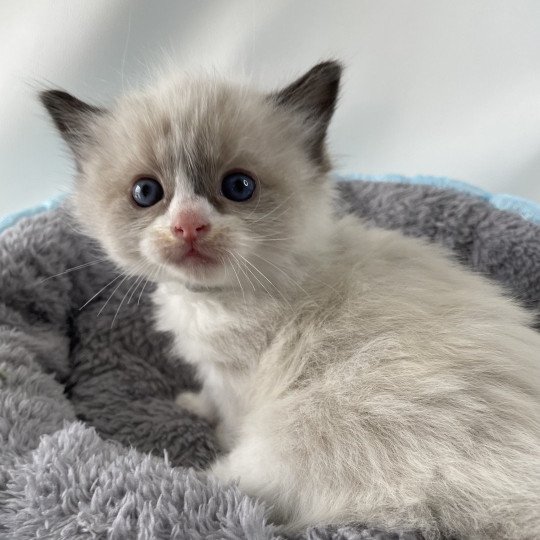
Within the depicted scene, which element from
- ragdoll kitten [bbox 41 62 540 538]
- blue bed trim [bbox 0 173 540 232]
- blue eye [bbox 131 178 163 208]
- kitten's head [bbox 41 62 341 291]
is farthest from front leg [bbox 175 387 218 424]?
blue bed trim [bbox 0 173 540 232]

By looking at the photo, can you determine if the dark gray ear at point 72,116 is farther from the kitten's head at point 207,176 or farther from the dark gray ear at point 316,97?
the dark gray ear at point 316,97

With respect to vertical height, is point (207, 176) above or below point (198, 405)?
above

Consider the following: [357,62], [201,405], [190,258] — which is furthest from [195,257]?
[357,62]

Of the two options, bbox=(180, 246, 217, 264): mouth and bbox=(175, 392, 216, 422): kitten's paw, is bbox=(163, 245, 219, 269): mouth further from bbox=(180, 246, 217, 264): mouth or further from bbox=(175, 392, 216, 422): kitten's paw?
bbox=(175, 392, 216, 422): kitten's paw

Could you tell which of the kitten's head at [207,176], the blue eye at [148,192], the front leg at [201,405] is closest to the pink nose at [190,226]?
the kitten's head at [207,176]

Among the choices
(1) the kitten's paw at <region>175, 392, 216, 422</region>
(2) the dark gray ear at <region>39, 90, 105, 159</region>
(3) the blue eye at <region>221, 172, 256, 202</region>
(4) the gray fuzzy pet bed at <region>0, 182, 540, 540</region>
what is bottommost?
→ (1) the kitten's paw at <region>175, 392, 216, 422</region>

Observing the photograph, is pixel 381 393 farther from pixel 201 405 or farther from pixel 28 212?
pixel 28 212

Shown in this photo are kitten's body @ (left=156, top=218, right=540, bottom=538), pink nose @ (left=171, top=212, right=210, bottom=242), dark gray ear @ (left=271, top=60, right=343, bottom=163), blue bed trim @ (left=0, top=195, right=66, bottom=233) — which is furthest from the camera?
blue bed trim @ (left=0, top=195, right=66, bottom=233)

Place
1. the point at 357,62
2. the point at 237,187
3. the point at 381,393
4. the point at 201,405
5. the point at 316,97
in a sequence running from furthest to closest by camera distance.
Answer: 1. the point at 357,62
2. the point at 201,405
3. the point at 316,97
4. the point at 237,187
5. the point at 381,393
